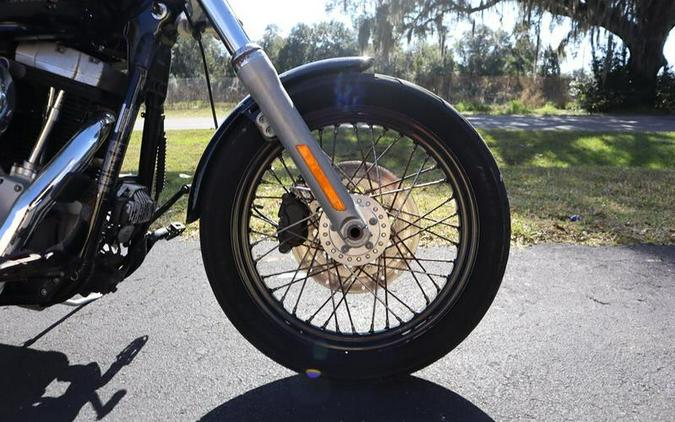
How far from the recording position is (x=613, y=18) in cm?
1925

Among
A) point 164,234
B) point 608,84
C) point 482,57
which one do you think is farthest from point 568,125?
point 482,57

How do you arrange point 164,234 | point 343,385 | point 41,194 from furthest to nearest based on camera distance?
1. point 164,234
2. point 343,385
3. point 41,194

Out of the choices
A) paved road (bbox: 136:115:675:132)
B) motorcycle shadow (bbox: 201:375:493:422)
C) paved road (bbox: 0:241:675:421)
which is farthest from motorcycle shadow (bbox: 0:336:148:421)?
paved road (bbox: 136:115:675:132)

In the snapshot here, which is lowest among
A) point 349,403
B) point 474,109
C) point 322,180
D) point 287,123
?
point 349,403

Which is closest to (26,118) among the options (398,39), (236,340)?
(236,340)

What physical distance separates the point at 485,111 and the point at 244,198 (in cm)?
2046

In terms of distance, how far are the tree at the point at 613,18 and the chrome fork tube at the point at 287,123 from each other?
1993 centimetres

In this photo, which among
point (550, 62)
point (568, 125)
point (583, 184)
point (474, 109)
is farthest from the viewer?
point (550, 62)

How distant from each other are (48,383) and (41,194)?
728 mm

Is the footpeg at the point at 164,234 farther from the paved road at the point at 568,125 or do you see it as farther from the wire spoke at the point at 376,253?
the paved road at the point at 568,125

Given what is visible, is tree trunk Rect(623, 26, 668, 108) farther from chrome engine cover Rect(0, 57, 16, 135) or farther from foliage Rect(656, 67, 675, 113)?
chrome engine cover Rect(0, 57, 16, 135)

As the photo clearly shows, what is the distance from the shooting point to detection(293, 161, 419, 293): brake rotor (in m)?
1.85

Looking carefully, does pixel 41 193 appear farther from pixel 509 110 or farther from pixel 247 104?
pixel 509 110

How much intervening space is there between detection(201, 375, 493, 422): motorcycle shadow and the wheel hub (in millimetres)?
440
